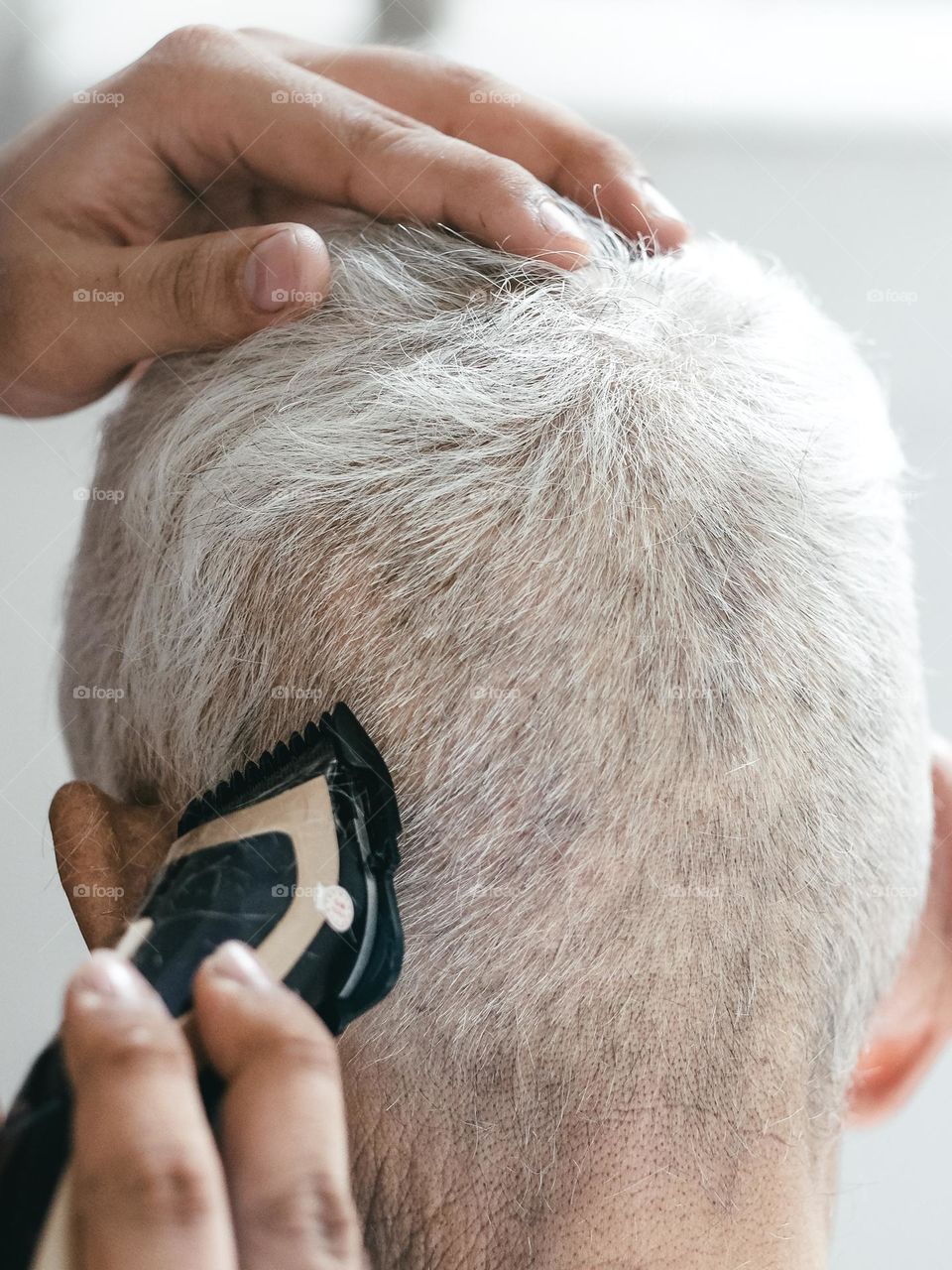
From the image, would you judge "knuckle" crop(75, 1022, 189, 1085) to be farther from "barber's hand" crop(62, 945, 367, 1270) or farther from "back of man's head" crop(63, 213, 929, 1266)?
"back of man's head" crop(63, 213, 929, 1266)

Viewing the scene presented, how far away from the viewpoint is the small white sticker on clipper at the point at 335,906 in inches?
19.9

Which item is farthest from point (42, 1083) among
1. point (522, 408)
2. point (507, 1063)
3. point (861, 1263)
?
point (861, 1263)

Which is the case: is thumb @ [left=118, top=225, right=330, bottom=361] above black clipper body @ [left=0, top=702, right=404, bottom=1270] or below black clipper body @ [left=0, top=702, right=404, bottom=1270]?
above

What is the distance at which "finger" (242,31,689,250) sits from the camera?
0.71 m

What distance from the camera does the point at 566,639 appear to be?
55 centimetres

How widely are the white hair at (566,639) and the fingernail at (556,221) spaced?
2 cm

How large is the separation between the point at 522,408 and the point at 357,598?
134mm

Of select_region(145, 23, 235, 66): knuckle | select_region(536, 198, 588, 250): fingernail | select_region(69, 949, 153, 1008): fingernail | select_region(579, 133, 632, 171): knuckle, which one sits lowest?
select_region(69, 949, 153, 1008): fingernail

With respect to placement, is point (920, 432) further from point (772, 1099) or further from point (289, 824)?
point (289, 824)

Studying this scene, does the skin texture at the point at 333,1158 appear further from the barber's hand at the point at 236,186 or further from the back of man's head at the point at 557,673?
the barber's hand at the point at 236,186

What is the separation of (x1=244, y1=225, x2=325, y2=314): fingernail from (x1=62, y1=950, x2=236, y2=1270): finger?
1.33 feet

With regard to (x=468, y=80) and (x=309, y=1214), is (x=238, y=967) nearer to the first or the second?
(x=309, y=1214)

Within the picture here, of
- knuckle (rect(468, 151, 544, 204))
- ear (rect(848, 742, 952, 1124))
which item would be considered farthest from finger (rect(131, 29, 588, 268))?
ear (rect(848, 742, 952, 1124))

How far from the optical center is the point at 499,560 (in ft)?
1.82
